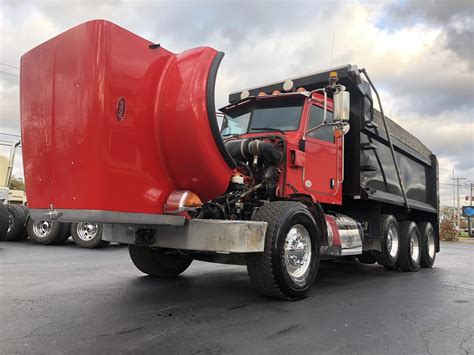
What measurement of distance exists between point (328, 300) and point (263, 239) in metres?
1.42

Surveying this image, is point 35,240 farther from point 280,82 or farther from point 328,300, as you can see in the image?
point 328,300

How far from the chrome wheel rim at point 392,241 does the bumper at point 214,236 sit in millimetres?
4627

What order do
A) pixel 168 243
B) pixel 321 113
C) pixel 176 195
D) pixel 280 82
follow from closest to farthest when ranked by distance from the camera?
pixel 176 195, pixel 168 243, pixel 321 113, pixel 280 82

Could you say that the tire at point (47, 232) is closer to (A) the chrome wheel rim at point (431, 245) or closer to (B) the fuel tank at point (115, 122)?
(B) the fuel tank at point (115, 122)

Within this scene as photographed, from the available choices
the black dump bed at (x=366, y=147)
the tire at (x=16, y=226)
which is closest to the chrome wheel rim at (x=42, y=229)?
the tire at (x=16, y=226)

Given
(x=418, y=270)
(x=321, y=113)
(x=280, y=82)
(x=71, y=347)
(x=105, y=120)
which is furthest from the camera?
(x=418, y=270)

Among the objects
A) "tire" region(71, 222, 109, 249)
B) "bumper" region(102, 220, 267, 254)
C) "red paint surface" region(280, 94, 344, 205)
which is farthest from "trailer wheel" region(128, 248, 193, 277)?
"tire" region(71, 222, 109, 249)

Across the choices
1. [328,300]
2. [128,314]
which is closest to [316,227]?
[328,300]

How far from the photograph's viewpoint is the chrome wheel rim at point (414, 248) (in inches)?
356

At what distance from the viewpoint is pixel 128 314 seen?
4277 millimetres

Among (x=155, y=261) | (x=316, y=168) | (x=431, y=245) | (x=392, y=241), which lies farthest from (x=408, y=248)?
(x=155, y=261)

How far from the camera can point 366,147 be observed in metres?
7.45

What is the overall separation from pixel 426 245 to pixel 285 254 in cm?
636

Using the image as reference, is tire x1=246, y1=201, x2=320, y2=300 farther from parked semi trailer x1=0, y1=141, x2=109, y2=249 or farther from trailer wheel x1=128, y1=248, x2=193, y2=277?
parked semi trailer x1=0, y1=141, x2=109, y2=249
